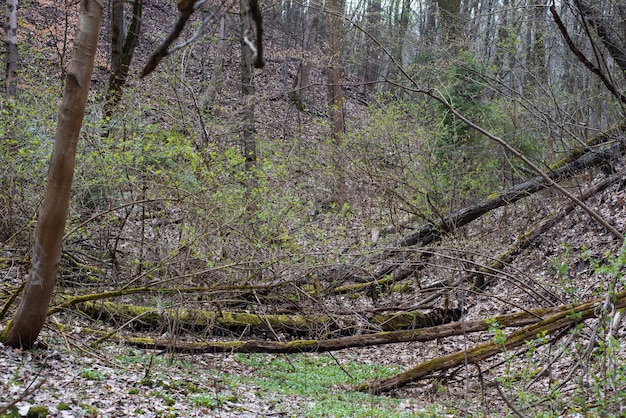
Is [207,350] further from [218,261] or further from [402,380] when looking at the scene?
[402,380]


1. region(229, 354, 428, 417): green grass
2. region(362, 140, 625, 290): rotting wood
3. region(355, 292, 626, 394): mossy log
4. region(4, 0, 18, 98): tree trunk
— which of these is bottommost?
region(229, 354, 428, 417): green grass

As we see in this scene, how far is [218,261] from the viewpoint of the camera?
8.75m

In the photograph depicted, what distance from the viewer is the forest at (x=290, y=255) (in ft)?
16.2

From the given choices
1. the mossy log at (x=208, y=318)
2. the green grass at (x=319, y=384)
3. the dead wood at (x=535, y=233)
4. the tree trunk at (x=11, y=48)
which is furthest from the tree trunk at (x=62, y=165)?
the tree trunk at (x=11, y=48)

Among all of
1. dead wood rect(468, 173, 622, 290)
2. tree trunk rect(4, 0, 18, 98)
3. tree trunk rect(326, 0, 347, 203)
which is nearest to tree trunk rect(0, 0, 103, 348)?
dead wood rect(468, 173, 622, 290)

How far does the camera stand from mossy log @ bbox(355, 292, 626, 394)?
6.02m

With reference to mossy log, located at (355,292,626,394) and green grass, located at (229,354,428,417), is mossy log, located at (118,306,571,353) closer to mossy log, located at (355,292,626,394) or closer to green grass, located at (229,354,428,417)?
green grass, located at (229,354,428,417)

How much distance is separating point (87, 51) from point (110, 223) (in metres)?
4.93

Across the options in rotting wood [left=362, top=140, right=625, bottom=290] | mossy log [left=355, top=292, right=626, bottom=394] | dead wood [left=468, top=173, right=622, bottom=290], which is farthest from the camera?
rotting wood [left=362, top=140, right=625, bottom=290]

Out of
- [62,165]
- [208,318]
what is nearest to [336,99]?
[208,318]

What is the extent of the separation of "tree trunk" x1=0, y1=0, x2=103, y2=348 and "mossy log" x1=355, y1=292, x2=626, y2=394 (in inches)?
153

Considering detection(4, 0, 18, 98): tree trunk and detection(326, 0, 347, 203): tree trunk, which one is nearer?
detection(4, 0, 18, 98): tree trunk

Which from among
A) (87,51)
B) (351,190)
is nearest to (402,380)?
(87,51)

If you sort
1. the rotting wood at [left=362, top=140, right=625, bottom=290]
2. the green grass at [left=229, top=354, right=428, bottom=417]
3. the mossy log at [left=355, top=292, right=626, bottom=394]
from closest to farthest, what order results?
the green grass at [left=229, top=354, right=428, bottom=417], the mossy log at [left=355, top=292, right=626, bottom=394], the rotting wood at [left=362, top=140, right=625, bottom=290]
